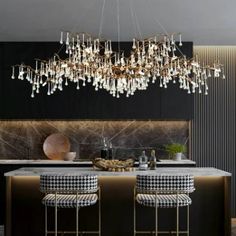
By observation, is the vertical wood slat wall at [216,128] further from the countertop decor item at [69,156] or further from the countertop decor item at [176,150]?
the countertop decor item at [69,156]

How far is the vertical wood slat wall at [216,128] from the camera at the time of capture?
6.89m

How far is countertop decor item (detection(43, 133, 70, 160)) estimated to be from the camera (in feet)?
22.1

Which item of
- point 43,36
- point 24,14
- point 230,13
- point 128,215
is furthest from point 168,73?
point 43,36

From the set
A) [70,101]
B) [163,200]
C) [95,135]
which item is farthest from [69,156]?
[163,200]

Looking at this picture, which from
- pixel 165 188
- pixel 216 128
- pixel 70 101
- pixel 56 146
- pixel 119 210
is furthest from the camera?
pixel 216 128

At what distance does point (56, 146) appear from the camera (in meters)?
6.75

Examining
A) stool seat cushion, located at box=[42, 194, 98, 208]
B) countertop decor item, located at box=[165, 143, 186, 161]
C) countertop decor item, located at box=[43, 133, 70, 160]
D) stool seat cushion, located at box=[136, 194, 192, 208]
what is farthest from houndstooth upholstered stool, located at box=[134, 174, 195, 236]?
countertop decor item, located at box=[43, 133, 70, 160]

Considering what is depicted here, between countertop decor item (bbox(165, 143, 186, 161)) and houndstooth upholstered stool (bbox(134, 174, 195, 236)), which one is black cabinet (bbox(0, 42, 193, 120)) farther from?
houndstooth upholstered stool (bbox(134, 174, 195, 236))

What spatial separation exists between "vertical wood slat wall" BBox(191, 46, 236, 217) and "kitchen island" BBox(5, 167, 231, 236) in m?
2.29

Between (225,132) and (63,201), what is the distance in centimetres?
371

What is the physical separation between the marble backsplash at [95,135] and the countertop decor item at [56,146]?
0.09 metres

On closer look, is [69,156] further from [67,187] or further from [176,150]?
[67,187]

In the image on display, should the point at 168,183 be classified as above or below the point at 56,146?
below

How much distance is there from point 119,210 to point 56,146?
2.45m
